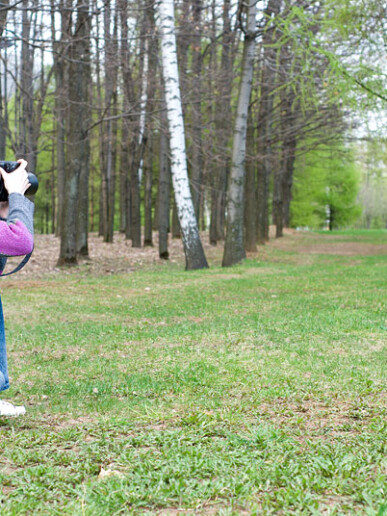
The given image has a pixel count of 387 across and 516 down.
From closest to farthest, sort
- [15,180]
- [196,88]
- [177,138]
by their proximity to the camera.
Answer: [15,180]
[177,138]
[196,88]

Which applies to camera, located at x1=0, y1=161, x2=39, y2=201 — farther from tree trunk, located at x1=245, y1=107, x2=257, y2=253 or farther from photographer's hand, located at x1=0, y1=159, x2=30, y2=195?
tree trunk, located at x1=245, y1=107, x2=257, y2=253

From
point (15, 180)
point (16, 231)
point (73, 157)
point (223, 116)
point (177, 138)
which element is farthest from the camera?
point (223, 116)

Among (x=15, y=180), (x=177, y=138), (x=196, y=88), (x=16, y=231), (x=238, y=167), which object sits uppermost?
(x=196, y=88)

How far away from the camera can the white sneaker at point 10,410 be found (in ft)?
13.8

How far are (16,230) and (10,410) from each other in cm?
156

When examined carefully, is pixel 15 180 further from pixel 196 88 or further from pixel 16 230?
pixel 196 88

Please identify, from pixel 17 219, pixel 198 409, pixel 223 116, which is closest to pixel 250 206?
pixel 223 116

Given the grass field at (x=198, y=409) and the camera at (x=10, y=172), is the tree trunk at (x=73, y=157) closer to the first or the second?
the grass field at (x=198, y=409)

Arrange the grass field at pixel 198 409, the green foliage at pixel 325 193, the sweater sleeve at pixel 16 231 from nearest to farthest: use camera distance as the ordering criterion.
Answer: the grass field at pixel 198 409 < the sweater sleeve at pixel 16 231 < the green foliage at pixel 325 193

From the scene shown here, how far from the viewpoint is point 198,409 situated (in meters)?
4.31

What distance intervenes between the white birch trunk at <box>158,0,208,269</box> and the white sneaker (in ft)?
36.4

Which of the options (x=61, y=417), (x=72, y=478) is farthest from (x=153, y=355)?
(x=72, y=478)

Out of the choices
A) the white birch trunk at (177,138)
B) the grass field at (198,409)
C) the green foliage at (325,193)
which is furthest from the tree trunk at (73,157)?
the green foliage at (325,193)

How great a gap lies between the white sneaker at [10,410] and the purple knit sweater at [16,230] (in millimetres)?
1376
